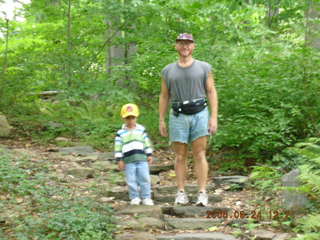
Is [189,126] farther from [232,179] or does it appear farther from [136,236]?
[232,179]

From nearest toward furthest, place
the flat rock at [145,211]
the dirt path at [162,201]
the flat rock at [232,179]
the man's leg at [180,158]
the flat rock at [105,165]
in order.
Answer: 1. the dirt path at [162,201]
2. the flat rock at [145,211]
3. the man's leg at [180,158]
4. the flat rock at [232,179]
5. the flat rock at [105,165]

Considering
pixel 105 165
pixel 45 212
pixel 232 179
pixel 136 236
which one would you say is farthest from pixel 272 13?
pixel 136 236

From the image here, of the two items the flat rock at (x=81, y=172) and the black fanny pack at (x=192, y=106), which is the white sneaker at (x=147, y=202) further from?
the flat rock at (x=81, y=172)

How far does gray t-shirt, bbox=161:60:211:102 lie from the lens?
18.4 ft

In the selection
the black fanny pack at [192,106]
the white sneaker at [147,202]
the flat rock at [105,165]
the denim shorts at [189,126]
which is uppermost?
the black fanny pack at [192,106]

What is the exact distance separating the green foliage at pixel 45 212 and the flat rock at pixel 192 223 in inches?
28.8

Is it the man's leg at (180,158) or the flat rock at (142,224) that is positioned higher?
the man's leg at (180,158)

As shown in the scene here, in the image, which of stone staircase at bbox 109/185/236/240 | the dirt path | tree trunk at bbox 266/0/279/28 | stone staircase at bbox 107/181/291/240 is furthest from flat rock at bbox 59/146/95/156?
tree trunk at bbox 266/0/279/28

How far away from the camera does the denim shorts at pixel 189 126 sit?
5668 mm

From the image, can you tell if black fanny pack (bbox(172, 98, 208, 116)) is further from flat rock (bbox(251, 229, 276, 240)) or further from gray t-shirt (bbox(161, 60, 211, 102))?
flat rock (bbox(251, 229, 276, 240))

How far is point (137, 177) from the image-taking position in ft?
19.2

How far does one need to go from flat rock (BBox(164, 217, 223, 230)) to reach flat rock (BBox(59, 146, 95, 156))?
3.86 meters

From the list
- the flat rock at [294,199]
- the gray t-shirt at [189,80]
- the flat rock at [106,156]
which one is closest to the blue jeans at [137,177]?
the gray t-shirt at [189,80]

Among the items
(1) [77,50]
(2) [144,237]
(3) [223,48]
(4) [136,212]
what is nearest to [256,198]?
(4) [136,212]
